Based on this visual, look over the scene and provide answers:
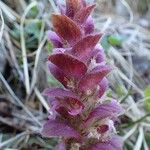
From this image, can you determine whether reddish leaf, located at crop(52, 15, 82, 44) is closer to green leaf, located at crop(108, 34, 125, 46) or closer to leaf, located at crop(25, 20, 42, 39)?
green leaf, located at crop(108, 34, 125, 46)

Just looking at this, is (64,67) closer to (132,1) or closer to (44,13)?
(44,13)

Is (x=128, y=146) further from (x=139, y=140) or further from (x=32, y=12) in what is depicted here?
(x=32, y=12)

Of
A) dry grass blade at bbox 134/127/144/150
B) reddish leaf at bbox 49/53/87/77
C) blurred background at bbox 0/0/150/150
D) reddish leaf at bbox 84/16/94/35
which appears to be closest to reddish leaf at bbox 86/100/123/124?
reddish leaf at bbox 49/53/87/77

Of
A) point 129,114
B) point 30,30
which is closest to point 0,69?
point 30,30

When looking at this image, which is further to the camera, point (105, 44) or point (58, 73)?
point (105, 44)

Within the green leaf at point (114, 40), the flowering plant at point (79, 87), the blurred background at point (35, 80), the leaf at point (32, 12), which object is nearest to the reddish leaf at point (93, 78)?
the flowering plant at point (79, 87)

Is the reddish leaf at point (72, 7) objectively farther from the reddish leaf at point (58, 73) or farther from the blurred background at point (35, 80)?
the blurred background at point (35, 80)

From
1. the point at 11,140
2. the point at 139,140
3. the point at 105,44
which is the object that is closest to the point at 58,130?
the point at 11,140
